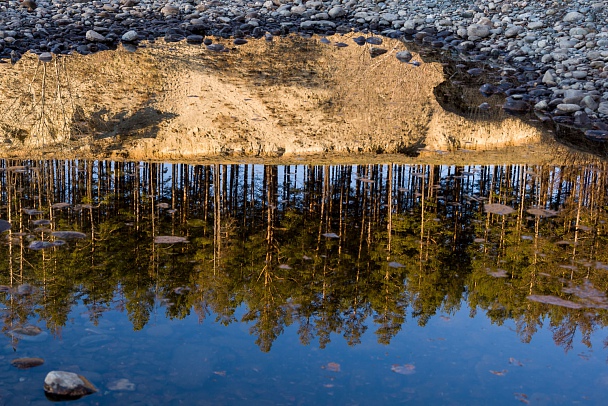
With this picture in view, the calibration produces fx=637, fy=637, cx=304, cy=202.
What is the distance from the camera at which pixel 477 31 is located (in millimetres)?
17047

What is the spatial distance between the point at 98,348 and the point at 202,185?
3.69m

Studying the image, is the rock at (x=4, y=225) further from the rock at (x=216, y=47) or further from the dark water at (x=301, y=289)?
the rock at (x=216, y=47)

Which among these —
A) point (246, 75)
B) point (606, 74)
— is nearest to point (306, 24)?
point (246, 75)

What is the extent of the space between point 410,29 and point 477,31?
1.89 meters

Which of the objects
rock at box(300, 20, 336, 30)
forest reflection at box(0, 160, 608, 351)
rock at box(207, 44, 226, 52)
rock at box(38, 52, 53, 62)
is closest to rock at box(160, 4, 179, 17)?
rock at box(207, 44, 226, 52)

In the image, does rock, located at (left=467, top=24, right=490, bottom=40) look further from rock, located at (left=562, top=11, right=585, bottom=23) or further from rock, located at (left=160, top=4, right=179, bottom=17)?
rock, located at (left=160, top=4, right=179, bottom=17)

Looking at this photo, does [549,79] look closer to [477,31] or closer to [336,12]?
[477,31]

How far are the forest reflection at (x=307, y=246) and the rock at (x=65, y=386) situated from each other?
2.24ft

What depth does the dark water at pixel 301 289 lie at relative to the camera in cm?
382

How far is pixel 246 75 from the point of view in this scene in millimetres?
13672

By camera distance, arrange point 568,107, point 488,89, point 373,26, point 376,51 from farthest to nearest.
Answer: point 373,26
point 376,51
point 488,89
point 568,107

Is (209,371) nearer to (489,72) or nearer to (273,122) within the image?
(273,122)

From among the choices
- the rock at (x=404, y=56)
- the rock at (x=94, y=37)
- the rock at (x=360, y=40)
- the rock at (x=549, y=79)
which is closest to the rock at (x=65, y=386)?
the rock at (x=549, y=79)

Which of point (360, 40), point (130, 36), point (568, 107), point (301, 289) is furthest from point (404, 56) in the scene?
point (301, 289)
